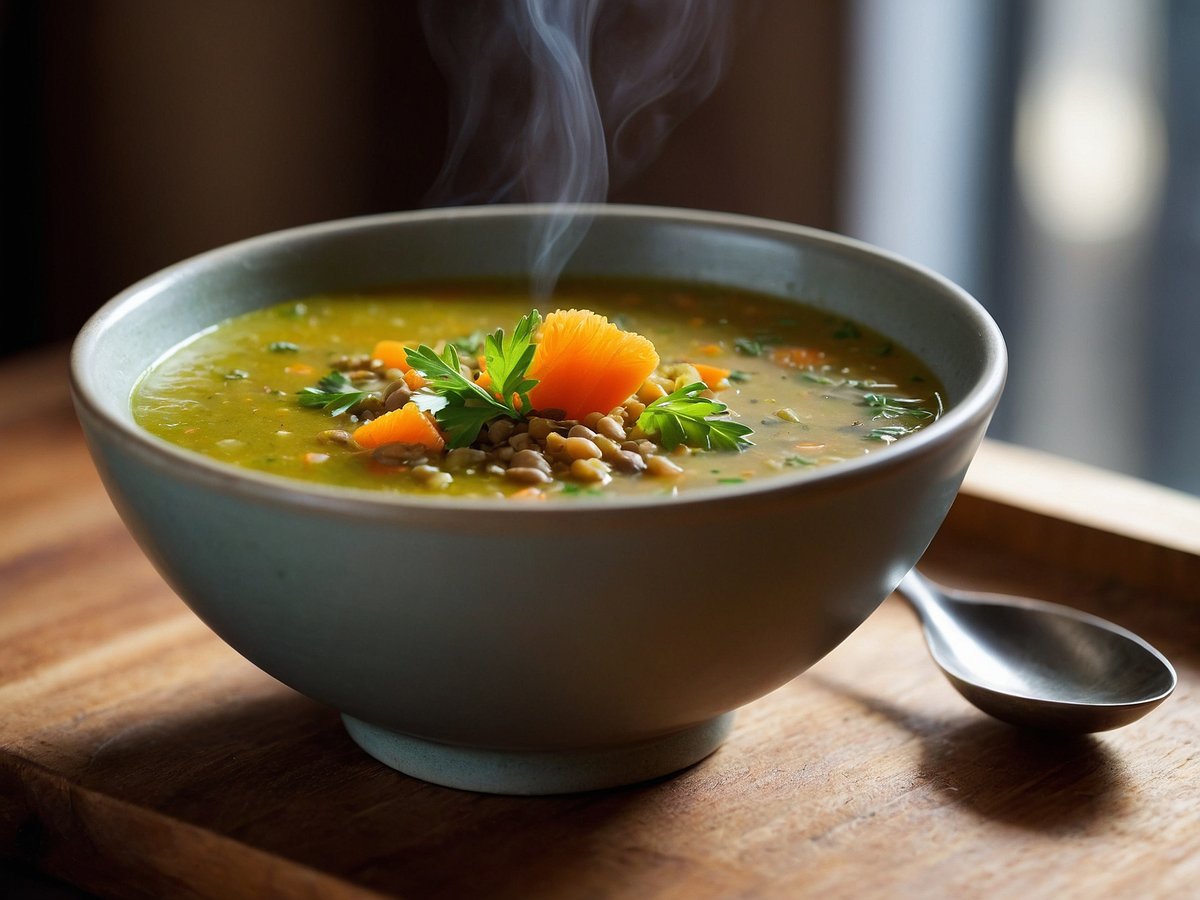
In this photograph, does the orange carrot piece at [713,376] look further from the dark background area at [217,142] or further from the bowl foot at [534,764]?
the dark background area at [217,142]

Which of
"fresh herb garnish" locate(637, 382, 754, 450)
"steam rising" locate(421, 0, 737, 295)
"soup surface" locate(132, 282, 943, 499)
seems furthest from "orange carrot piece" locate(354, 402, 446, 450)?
"steam rising" locate(421, 0, 737, 295)

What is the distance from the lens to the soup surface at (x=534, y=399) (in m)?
1.54

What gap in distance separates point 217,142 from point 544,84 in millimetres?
1148

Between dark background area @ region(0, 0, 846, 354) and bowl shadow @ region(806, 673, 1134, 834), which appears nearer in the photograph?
bowl shadow @ region(806, 673, 1134, 834)

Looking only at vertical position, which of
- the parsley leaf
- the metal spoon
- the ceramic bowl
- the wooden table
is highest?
the parsley leaf

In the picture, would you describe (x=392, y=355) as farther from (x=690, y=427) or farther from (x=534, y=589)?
(x=534, y=589)

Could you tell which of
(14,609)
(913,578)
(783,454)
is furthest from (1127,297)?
(14,609)

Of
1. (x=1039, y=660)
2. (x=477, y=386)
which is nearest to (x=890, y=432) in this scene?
(x=1039, y=660)

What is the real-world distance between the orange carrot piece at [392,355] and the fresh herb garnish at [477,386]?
0.19 metres

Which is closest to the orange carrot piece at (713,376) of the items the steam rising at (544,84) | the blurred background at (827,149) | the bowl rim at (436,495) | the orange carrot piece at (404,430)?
the bowl rim at (436,495)

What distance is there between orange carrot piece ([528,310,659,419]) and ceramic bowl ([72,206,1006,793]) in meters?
0.36

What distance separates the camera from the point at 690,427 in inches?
62.7

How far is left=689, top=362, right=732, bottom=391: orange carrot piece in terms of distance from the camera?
1810mm

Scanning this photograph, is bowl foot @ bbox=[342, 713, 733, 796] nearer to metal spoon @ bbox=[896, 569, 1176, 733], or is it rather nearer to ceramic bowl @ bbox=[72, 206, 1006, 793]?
ceramic bowl @ bbox=[72, 206, 1006, 793]
